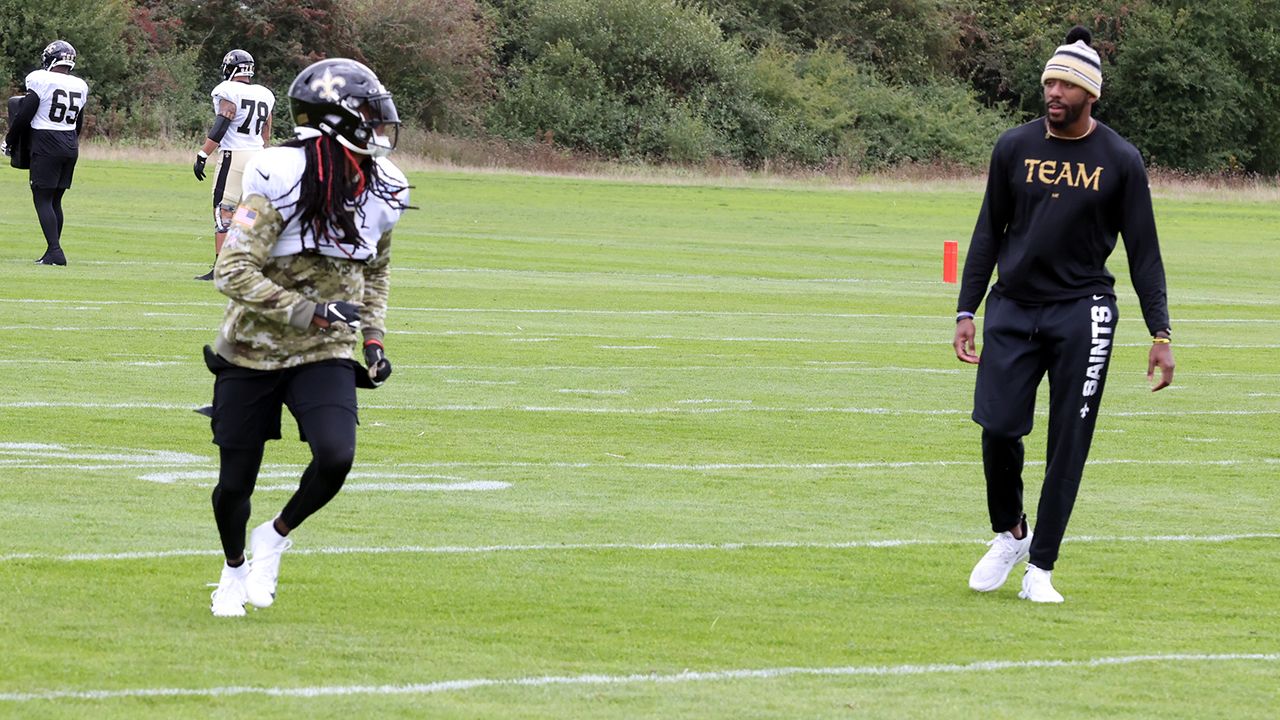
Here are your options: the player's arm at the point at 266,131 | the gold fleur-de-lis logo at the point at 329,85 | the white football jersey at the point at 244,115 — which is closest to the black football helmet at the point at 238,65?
the white football jersey at the point at 244,115

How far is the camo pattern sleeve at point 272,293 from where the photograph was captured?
7094 mm

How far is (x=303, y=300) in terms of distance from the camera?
7.16 meters

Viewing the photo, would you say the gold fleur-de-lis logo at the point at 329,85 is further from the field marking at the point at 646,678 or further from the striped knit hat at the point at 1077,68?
the striped knit hat at the point at 1077,68

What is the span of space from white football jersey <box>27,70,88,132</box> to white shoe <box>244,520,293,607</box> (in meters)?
16.0

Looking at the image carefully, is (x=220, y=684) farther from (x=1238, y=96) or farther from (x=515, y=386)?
(x=1238, y=96)

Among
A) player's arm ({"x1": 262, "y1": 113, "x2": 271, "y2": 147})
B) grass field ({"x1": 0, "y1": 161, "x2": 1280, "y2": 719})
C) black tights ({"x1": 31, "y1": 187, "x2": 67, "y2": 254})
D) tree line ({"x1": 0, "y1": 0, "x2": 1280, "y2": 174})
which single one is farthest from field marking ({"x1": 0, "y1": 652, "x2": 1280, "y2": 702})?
tree line ({"x1": 0, "y1": 0, "x2": 1280, "y2": 174})

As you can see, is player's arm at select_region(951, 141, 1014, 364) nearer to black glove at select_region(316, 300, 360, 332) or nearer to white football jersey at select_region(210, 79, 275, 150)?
black glove at select_region(316, 300, 360, 332)

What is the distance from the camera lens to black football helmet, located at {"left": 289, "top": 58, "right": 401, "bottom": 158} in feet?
24.1

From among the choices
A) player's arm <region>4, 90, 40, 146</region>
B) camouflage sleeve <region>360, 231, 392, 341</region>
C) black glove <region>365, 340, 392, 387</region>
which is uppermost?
camouflage sleeve <region>360, 231, 392, 341</region>

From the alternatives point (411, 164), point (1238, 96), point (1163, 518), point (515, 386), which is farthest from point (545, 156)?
point (1163, 518)

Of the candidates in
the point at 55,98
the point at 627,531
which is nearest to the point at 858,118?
the point at 55,98

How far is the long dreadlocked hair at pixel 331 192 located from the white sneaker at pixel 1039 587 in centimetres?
268

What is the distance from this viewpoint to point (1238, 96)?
281 ft

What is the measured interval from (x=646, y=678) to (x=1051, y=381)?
2.28 metres
